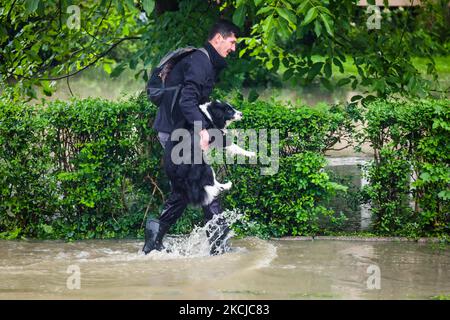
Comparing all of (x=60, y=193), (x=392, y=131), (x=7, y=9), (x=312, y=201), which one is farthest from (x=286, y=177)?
(x=7, y=9)

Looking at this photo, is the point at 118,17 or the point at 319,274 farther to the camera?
the point at 118,17

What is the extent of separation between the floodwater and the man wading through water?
225mm

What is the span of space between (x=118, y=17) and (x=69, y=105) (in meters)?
3.09

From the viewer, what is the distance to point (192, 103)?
8.16 m

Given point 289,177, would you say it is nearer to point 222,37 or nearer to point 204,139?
point 204,139

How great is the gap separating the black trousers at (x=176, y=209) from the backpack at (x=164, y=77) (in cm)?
40

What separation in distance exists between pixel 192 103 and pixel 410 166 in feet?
8.14

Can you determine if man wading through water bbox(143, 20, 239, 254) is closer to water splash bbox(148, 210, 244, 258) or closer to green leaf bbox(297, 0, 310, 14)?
water splash bbox(148, 210, 244, 258)

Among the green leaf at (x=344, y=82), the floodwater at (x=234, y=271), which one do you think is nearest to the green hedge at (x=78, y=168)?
the floodwater at (x=234, y=271)

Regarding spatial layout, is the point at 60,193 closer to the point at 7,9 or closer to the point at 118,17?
the point at 7,9

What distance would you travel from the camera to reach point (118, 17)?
40.1 feet

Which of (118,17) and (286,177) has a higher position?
(118,17)

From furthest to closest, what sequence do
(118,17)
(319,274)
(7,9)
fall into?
(118,17) → (7,9) → (319,274)
